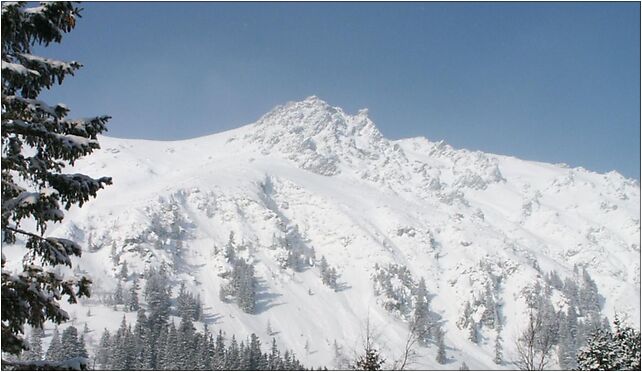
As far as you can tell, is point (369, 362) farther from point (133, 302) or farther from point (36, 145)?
point (133, 302)

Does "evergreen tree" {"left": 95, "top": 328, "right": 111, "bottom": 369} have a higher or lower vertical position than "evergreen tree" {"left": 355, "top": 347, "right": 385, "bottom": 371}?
lower

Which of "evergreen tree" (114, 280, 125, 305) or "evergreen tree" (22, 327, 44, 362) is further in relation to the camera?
"evergreen tree" (114, 280, 125, 305)

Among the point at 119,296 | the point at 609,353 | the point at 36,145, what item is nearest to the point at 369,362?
the point at 609,353

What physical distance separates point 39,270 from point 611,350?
122ft

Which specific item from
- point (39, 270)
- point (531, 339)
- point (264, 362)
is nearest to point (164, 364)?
point (264, 362)

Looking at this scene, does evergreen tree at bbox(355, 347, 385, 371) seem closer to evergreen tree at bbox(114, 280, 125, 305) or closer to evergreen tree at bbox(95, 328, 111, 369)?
evergreen tree at bbox(95, 328, 111, 369)

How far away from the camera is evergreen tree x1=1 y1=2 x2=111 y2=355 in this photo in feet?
30.0

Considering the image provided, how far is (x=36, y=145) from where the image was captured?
377 inches

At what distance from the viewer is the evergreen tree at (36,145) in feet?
30.0

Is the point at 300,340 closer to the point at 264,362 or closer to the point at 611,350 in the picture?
the point at 264,362

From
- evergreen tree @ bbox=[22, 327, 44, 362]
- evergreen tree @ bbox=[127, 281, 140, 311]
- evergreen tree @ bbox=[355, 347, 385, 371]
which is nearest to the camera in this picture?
evergreen tree @ bbox=[22, 327, 44, 362]

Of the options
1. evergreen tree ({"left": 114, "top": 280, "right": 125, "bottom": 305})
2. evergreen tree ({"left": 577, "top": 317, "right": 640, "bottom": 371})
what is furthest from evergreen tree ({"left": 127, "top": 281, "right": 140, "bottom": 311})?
evergreen tree ({"left": 577, "top": 317, "right": 640, "bottom": 371})

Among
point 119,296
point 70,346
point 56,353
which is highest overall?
point 119,296

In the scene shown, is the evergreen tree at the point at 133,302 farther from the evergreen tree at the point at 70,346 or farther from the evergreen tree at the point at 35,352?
the evergreen tree at the point at 70,346
